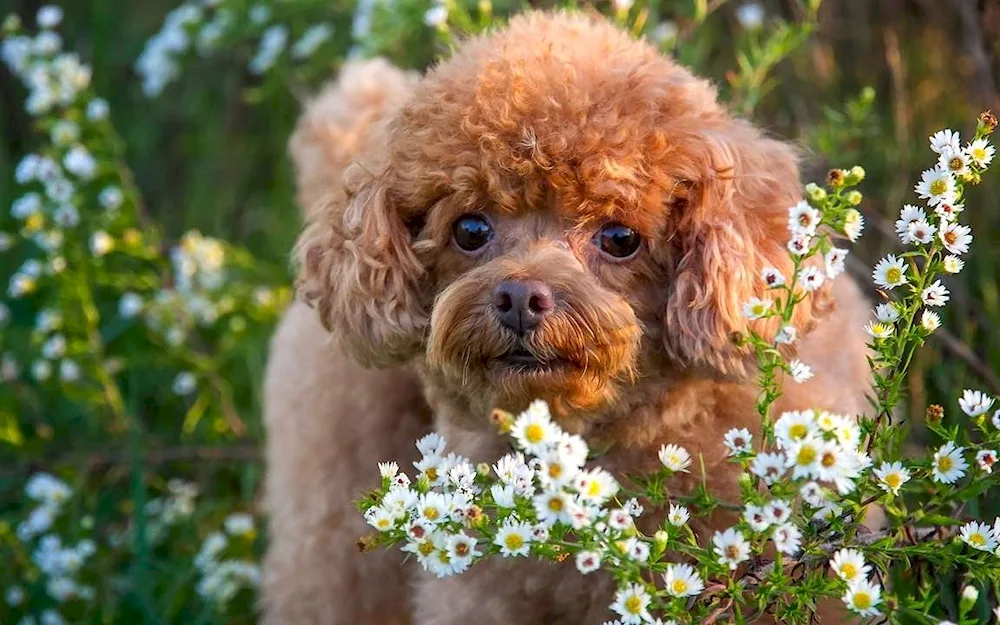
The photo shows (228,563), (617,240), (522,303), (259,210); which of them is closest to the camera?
(522,303)

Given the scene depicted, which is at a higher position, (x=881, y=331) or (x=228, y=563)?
(x=881, y=331)

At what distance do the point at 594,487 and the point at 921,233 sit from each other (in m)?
0.63

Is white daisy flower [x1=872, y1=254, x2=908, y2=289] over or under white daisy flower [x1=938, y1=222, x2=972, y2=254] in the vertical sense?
under

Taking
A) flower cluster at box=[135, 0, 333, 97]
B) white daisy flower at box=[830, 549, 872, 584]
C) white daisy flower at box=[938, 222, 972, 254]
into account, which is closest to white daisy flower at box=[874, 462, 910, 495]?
white daisy flower at box=[830, 549, 872, 584]

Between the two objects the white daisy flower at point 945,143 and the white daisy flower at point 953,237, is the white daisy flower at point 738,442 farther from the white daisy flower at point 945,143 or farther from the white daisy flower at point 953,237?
the white daisy flower at point 945,143

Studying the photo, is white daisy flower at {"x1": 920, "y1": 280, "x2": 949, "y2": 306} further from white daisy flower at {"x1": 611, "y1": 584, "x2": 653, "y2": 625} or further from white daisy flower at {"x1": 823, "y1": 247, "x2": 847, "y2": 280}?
white daisy flower at {"x1": 611, "y1": 584, "x2": 653, "y2": 625}

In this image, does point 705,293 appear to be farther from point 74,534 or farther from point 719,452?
point 74,534

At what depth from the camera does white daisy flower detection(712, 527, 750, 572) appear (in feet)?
6.12

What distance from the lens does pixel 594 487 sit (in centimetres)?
178

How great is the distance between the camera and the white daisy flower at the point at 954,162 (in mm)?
2012

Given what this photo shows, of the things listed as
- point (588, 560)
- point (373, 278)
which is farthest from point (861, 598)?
point (373, 278)

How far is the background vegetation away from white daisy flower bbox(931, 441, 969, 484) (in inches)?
46.8

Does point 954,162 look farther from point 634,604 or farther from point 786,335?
point 634,604

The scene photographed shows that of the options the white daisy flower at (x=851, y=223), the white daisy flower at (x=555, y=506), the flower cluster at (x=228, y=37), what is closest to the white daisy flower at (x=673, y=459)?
→ the white daisy flower at (x=555, y=506)
